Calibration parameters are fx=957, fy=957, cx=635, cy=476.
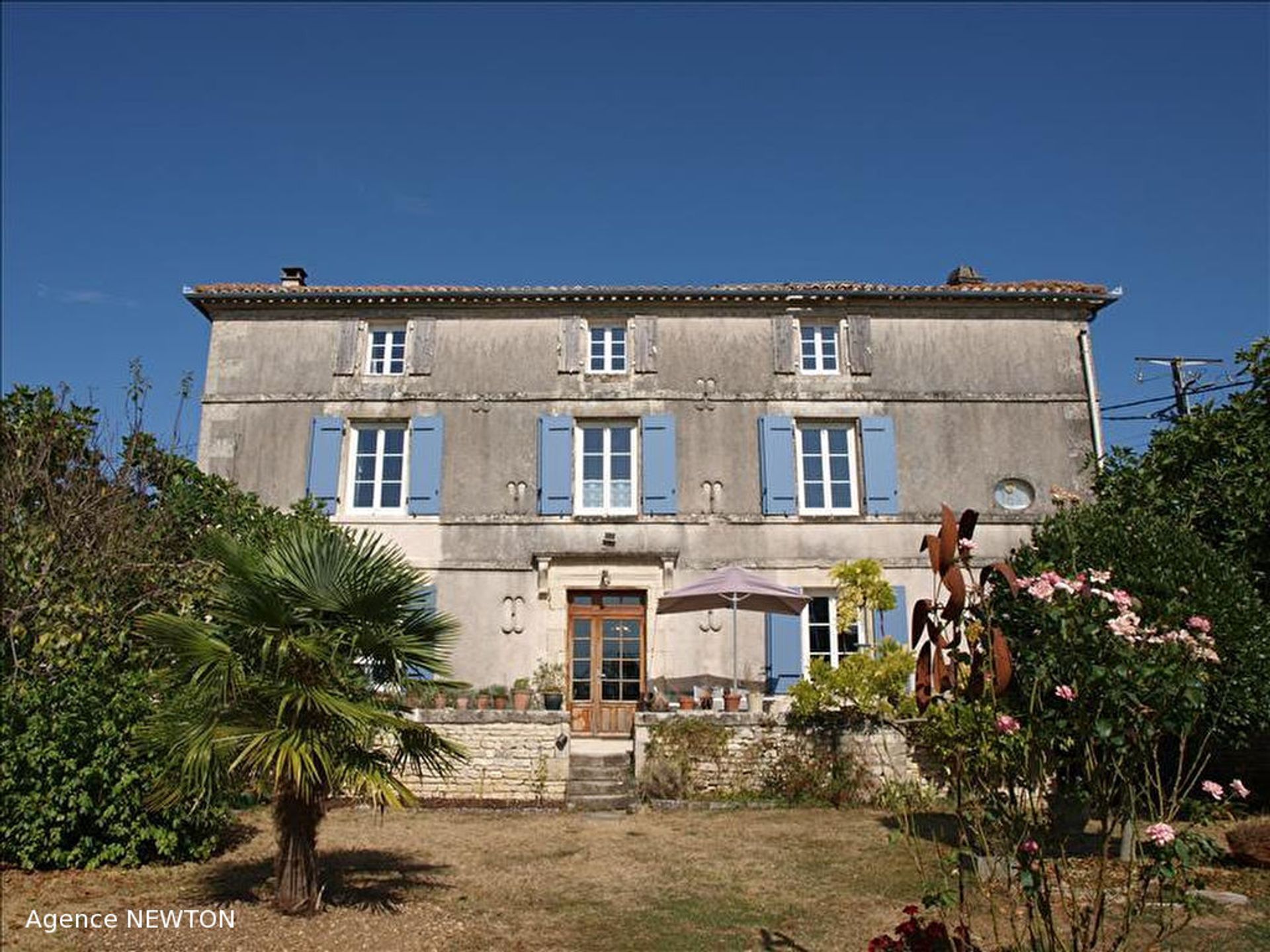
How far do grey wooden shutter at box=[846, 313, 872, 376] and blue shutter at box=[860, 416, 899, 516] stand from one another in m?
0.89

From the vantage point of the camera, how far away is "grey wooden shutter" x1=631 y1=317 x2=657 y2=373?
616 inches

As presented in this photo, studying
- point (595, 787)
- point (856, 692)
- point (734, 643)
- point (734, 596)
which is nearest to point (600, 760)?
point (595, 787)

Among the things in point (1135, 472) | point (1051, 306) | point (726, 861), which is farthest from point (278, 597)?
point (1051, 306)

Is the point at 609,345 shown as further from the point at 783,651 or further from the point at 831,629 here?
the point at 831,629

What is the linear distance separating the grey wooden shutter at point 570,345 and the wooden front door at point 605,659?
369 centimetres

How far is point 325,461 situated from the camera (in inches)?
598

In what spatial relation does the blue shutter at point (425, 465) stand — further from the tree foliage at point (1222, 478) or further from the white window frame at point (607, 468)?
the tree foliage at point (1222, 478)

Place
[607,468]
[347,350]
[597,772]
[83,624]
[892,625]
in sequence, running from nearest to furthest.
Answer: [83,624], [597,772], [892,625], [607,468], [347,350]

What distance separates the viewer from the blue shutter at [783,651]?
14.2 metres

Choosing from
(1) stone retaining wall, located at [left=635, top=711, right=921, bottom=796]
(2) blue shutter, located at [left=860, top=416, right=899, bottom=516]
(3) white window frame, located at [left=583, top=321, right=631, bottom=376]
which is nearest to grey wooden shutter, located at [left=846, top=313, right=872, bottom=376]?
(2) blue shutter, located at [left=860, top=416, right=899, bottom=516]

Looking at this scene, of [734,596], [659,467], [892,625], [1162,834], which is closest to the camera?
[1162,834]

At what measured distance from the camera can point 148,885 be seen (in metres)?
7.41

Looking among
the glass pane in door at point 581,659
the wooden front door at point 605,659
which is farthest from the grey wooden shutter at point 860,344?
the glass pane in door at point 581,659

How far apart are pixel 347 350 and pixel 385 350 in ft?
2.01
